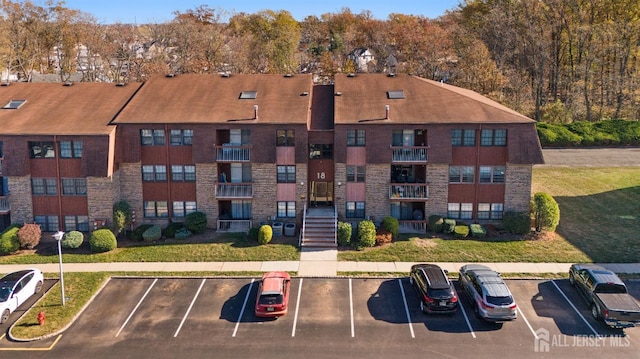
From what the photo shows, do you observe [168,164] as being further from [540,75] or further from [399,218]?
[540,75]

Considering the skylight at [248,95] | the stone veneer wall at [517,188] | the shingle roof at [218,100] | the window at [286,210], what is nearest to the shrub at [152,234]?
the shingle roof at [218,100]

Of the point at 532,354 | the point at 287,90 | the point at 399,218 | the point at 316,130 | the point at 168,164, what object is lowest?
the point at 532,354

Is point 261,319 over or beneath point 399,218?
beneath

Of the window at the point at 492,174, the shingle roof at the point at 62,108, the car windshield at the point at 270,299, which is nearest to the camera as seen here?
the car windshield at the point at 270,299

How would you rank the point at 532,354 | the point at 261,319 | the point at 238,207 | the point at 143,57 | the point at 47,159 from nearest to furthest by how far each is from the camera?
the point at 532,354 < the point at 261,319 < the point at 47,159 < the point at 238,207 < the point at 143,57

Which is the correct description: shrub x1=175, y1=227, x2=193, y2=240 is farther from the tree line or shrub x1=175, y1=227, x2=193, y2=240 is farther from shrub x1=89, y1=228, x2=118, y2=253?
the tree line

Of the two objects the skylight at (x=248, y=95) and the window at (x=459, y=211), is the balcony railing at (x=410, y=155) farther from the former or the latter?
the skylight at (x=248, y=95)

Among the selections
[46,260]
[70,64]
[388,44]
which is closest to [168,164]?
[46,260]

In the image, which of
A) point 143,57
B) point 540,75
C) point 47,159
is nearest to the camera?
point 47,159

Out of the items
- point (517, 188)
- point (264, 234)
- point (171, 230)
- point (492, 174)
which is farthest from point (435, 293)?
point (171, 230)
